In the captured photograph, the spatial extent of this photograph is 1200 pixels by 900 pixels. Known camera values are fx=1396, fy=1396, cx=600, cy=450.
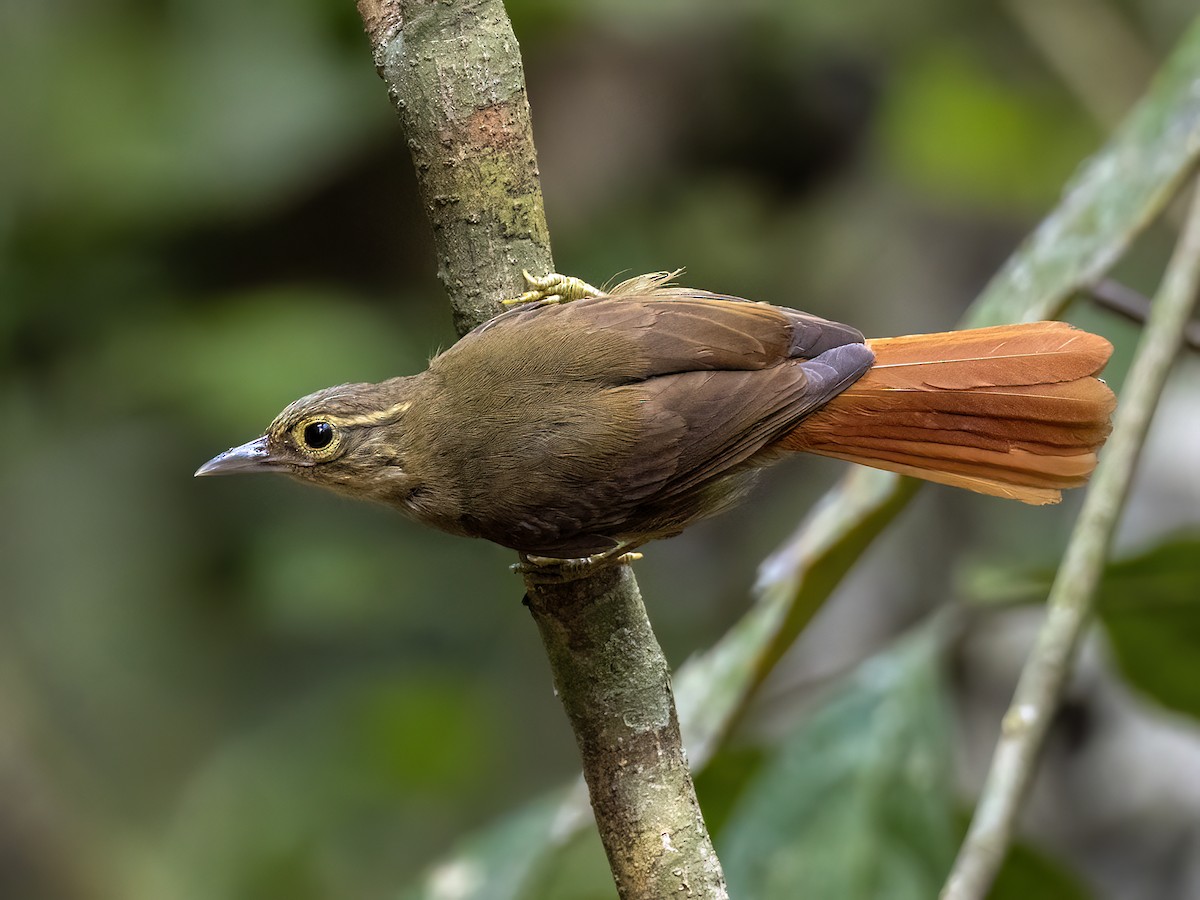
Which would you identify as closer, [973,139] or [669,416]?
[669,416]

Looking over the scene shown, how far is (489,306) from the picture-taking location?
2135mm

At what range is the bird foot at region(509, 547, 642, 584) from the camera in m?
2.12

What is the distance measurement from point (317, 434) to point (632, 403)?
2.09ft

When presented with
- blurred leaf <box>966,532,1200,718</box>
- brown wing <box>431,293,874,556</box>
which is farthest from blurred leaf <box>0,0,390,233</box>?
blurred leaf <box>966,532,1200,718</box>

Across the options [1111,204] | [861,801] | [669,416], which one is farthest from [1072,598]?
[1111,204]

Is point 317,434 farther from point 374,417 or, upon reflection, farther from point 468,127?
point 468,127

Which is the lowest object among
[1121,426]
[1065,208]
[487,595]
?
[487,595]

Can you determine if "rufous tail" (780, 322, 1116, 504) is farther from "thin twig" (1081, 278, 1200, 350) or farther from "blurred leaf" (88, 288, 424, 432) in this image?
"blurred leaf" (88, 288, 424, 432)

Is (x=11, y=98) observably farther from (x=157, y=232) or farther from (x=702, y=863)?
(x=702, y=863)

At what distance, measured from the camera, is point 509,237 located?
6.84 ft

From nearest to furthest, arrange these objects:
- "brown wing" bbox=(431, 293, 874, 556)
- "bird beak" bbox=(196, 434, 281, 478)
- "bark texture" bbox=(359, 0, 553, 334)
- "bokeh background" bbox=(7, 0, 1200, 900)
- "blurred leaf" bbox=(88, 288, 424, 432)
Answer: "bark texture" bbox=(359, 0, 553, 334)
"brown wing" bbox=(431, 293, 874, 556)
"bird beak" bbox=(196, 434, 281, 478)
"blurred leaf" bbox=(88, 288, 424, 432)
"bokeh background" bbox=(7, 0, 1200, 900)

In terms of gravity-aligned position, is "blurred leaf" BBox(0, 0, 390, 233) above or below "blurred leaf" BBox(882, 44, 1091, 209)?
above

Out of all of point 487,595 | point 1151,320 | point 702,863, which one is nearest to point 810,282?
point 487,595

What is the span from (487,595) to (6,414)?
5.53 ft
